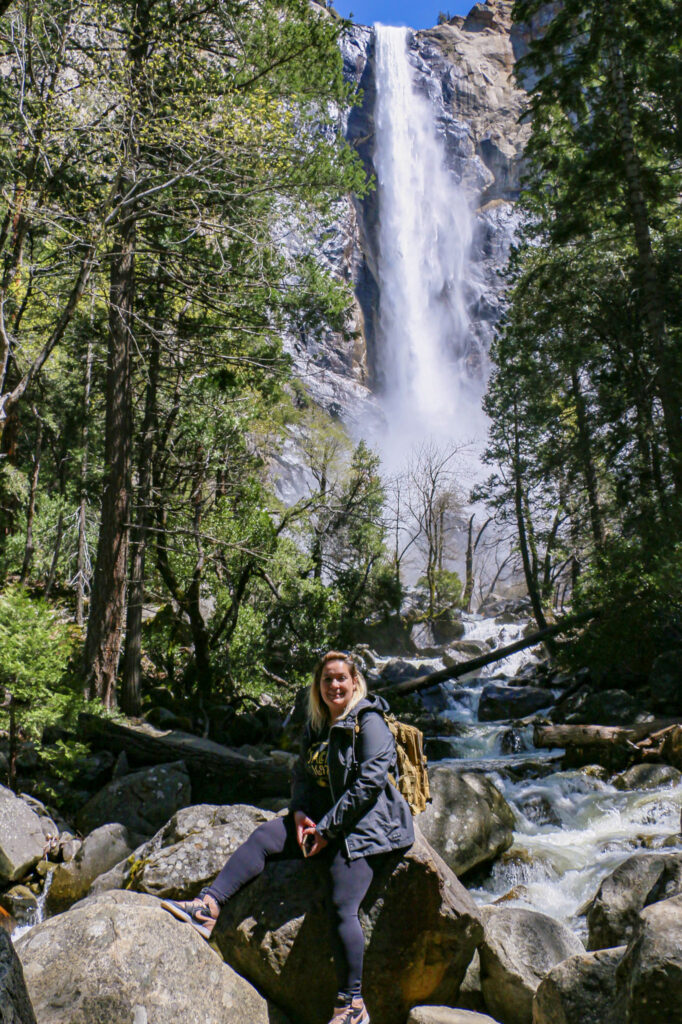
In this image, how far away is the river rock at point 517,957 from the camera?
3408 millimetres

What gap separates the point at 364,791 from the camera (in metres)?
2.97

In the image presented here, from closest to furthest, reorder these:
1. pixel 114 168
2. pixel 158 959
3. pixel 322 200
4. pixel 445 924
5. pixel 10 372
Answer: pixel 158 959 → pixel 445 924 → pixel 114 168 → pixel 322 200 → pixel 10 372

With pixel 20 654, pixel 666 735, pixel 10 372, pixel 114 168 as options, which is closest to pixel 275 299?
pixel 114 168

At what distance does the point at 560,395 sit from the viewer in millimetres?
19547

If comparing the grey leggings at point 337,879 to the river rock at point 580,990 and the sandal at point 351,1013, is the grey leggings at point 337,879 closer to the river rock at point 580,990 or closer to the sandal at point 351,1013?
the sandal at point 351,1013

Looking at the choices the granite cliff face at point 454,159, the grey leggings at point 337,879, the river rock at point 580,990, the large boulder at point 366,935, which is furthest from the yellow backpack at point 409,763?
the granite cliff face at point 454,159

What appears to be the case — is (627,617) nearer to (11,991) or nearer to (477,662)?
(477,662)

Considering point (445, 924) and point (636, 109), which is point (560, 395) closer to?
point (636, 109)

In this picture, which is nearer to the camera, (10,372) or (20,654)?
(20,654)

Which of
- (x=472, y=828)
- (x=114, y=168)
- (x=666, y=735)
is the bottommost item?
(x=472, y=828)

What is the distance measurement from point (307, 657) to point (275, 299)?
5.89 meters

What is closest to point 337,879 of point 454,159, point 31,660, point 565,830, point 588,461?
point 31,660

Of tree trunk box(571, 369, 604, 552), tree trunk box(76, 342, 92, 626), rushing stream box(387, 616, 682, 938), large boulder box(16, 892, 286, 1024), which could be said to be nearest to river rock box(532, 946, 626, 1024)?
large boulder box(16, 892, 286, 1024)

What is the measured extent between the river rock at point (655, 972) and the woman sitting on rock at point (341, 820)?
3.24 ft
